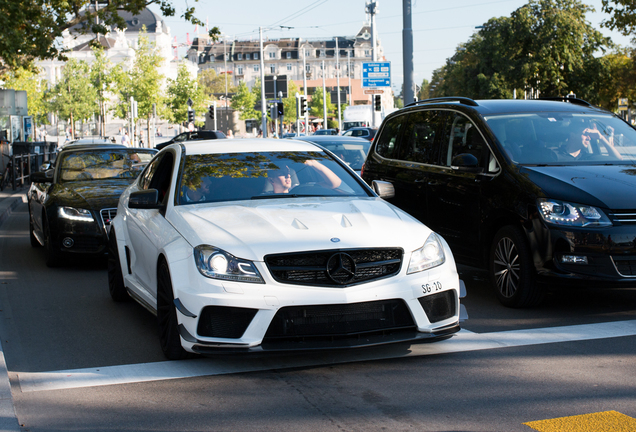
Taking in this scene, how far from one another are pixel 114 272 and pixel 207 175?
2.01m

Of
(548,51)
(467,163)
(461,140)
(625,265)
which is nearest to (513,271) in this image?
(625,265)

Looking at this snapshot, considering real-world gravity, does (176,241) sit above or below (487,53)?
below

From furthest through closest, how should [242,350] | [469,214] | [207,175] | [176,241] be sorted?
[469,214], [207,175], [176,241], [242,350]

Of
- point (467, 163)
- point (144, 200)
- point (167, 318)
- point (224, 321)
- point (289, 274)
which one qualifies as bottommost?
point (167, 318)

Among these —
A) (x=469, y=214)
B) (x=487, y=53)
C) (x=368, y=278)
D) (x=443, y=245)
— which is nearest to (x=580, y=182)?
(x=469, y=214)

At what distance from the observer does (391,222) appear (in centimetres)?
546

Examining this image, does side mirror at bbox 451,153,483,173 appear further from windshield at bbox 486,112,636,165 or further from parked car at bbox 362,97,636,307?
windshield at bbox 486,112,636,165

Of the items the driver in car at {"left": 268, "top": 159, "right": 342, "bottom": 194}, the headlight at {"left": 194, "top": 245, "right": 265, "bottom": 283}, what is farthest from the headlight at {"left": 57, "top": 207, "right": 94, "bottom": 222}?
the headlight at {"left": 194, "top": 245, "right": 265, "bottom": 283}

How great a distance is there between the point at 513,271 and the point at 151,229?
3146 millimetres

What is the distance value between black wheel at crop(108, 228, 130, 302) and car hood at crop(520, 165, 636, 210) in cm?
378

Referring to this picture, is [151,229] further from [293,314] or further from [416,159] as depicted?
[416,159]

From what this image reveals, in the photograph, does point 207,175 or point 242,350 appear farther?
point 207,175

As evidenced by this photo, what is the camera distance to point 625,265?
639cm

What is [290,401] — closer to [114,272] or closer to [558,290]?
[114,272]
